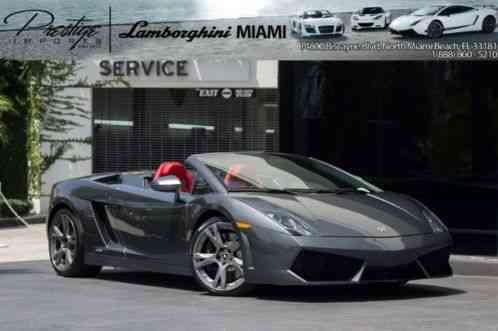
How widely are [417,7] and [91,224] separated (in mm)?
4618

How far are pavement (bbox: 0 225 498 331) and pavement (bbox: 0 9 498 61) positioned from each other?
115 inches

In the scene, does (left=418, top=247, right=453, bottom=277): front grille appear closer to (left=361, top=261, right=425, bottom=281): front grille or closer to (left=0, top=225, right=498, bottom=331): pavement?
(left=361, top=261, right=425, bottom=281): front grille

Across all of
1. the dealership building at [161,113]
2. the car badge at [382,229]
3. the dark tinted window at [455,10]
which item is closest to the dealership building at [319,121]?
the dealership building at [161,113]

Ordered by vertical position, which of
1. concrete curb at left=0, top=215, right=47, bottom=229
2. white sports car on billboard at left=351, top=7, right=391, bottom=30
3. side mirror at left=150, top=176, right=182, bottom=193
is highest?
white sports car on billboard at left=351, top=7, right=391, bottom=30

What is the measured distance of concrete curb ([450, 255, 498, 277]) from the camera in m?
13.3

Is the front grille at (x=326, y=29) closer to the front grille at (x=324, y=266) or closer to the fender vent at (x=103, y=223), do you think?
the fender vent at (x=103, y=223)

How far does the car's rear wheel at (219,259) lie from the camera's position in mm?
11023

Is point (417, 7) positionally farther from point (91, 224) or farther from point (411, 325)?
point (411, 325)

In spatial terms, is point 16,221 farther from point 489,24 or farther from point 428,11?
point 489,24

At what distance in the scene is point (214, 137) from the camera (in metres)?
20.3

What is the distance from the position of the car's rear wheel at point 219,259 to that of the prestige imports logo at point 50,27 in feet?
23.0

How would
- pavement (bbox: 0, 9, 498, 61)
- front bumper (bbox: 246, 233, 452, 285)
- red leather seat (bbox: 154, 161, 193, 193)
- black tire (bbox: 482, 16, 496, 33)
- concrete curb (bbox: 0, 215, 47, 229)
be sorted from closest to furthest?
front bumper (bbox: 246, 233, 452, 285), red leather seat (bbox: 154, 161, 193, 193), black tire (bbox: 482, 16, 496, 33), pavement (bbox: 0, 9, 498, 61), concrete curb (bbox: 0, 215, 47, 229)

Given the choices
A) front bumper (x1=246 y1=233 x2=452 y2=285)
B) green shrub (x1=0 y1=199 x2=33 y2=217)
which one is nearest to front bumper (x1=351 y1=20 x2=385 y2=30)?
front bumper (x1=246 y1=233 x2=452 y2=285)

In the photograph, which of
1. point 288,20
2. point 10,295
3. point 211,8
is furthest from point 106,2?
point 10,295
